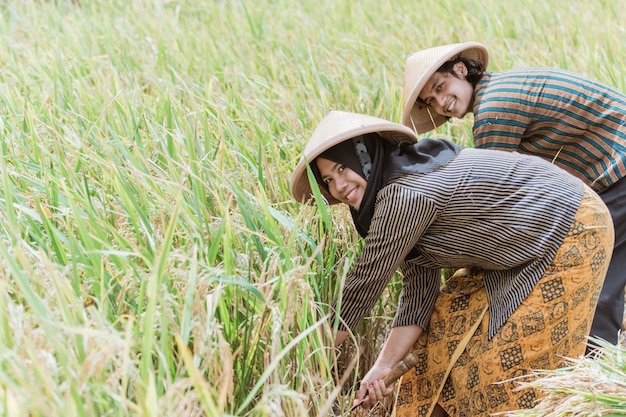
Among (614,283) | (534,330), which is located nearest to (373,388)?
(534,330)

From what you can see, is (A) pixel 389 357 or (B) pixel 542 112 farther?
(B) pixel 542 112

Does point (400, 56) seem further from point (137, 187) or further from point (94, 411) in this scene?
point (94, 411)

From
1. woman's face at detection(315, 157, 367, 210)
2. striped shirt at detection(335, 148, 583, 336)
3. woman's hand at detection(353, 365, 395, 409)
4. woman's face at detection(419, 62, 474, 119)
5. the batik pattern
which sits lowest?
woman's hand at detection(353, 365, 395, 409)

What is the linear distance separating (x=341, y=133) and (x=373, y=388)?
2.05 ft

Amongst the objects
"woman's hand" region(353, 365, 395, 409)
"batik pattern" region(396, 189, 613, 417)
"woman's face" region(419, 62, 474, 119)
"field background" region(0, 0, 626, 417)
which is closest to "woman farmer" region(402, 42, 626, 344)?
"woman's face" region(419, 62, 474, 119)

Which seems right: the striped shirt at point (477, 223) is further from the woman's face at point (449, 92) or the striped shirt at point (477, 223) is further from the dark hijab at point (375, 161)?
the woman's face at point (449, 92)

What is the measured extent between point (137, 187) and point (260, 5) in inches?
124

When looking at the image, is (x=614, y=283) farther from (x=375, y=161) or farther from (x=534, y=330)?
(x=375, y=161)

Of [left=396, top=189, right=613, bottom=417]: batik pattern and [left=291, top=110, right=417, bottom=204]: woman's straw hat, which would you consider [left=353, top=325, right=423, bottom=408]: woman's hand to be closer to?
[left=396, top=189, right=613, bottom=417]: batik pattern

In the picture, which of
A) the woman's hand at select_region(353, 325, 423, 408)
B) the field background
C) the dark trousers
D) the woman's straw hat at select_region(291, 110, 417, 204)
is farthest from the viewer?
the dark trousers

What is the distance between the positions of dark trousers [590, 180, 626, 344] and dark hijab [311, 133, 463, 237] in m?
0.63

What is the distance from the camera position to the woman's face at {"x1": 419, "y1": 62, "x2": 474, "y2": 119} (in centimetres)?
233

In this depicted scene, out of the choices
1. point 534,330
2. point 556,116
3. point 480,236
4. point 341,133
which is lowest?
point 534,330

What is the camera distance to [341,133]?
185 cm
